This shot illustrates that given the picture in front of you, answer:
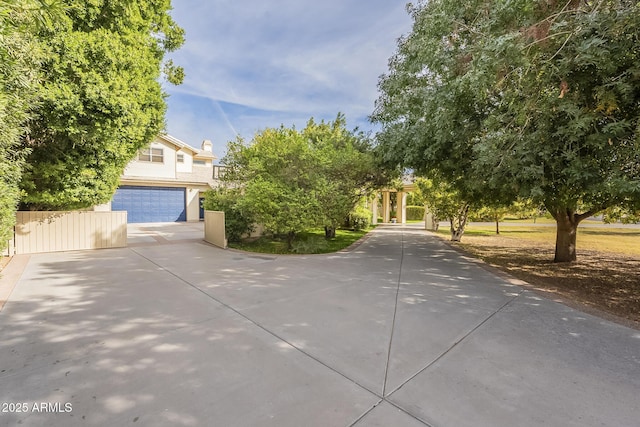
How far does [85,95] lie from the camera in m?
6.81

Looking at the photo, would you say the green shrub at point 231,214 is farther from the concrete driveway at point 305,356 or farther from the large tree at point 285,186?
the concrete driveway at point 305,356

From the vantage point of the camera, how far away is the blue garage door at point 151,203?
18.5 m

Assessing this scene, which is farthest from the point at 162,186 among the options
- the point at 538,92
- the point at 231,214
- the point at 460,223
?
the point at 538,92

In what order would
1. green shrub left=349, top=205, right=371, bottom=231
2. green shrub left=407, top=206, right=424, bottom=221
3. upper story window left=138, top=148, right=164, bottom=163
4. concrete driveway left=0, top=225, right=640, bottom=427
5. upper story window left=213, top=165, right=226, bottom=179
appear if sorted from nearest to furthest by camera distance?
1. concrete driveway left=0, top=225, right=640, bottom=427
2. upper story window left=213, top=165, right=226, bottom=179
3. green shrub left=349, top=205, right=371, bottom=231
4. upper story window left=138, top=148, right=164, bottom=163
5. green shrub left=407, top=206, right=424, bottom=221

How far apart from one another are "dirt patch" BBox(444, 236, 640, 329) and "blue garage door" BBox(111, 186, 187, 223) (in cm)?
1974

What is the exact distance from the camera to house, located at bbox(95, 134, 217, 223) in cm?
1859

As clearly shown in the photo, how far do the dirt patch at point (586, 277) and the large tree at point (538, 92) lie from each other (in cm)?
200

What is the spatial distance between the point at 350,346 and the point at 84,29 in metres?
10.7


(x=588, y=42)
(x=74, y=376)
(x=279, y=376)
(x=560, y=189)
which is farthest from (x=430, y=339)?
(x=560, y=189)

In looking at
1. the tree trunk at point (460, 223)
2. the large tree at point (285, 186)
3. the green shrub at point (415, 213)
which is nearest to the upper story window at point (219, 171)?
the large tree at point (285, 186)

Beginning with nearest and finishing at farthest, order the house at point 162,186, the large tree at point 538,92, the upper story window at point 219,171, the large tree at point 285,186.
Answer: the large tree at point 538,92 < the large tree at point 285,186 < the upper story window at point 219,171 < the house at point 162,186

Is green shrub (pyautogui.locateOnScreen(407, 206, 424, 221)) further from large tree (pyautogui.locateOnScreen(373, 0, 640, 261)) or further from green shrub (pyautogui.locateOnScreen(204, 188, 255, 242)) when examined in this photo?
large tree (pyautogui.locateOnScreen(373, 0, 640, 261))

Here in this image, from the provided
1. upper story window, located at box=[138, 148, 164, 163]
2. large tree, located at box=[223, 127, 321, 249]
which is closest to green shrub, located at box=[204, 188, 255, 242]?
large tree, located at box=[223, 127, 321, 249]

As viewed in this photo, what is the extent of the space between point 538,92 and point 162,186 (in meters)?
21.5
